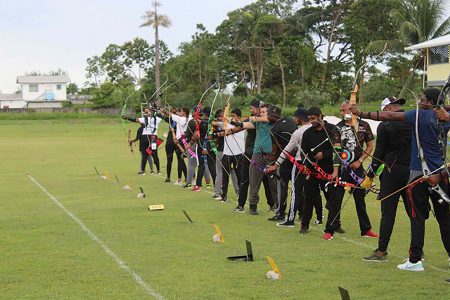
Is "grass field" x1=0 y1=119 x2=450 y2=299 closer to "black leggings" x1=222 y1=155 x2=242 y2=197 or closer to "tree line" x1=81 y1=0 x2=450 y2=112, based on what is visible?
"black leggings" x1=222 y1=155 x2=242 y2=197

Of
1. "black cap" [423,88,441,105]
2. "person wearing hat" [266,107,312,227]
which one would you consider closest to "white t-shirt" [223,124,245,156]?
"person wearing hat" [266,107,312,227]

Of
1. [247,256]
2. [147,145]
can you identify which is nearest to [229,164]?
[247,256]

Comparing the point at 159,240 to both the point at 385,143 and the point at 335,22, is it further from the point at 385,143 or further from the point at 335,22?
the point at 335,22

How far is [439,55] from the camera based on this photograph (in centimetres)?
3925

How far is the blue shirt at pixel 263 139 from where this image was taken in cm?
1238

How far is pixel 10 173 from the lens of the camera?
22828 millimetres

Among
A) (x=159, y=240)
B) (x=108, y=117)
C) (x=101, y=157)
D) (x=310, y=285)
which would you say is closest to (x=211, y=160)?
(x=159, y=240)

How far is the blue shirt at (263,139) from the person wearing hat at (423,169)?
4553 millimetres

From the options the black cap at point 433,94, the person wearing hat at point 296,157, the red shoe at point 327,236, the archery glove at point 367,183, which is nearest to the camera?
the black cap at point 433,94

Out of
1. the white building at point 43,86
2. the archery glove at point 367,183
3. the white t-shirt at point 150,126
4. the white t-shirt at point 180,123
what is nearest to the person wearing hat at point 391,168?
the archery glove at point 367,183

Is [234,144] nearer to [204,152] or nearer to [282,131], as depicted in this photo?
[204,152]

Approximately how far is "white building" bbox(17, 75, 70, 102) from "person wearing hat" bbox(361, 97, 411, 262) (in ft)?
417

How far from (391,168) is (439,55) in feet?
108

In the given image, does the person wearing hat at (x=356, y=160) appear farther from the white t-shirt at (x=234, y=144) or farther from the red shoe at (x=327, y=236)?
the white t-shirt at (x=234, y=144)
